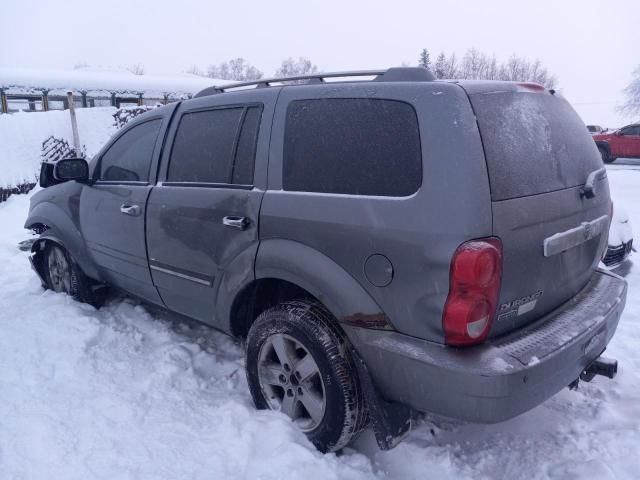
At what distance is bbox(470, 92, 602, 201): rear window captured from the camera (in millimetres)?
2092

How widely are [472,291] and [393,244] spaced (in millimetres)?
373

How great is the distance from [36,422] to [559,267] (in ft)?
9.32

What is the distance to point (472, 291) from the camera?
1972 mm

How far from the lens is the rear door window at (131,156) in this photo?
11.6 ft

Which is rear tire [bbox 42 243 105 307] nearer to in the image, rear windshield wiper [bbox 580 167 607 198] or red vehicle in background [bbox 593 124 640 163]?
rear windshield wiper [bbox 580 167 607 198]

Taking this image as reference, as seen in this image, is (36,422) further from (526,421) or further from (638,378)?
(638,378)

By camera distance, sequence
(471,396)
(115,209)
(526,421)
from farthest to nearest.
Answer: (115,209), (526,421), (471,396)

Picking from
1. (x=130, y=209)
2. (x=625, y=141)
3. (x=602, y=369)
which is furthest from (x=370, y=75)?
(x=625, y=141)

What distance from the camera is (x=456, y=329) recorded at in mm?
1994

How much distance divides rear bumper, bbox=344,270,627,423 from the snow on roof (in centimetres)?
1613

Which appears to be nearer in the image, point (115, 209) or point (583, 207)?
point (583, 207)

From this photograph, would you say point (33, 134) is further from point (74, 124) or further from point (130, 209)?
point (130, 209)

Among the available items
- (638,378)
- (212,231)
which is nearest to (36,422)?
(212,231)

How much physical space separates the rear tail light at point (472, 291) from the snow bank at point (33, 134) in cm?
1112
